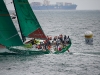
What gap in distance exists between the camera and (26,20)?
36.7m

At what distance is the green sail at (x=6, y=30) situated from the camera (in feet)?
109

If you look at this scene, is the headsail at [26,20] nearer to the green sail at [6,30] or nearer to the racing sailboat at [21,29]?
the racing sailboat at [21,29]

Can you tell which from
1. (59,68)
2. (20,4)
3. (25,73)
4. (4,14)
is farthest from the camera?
(20,4)

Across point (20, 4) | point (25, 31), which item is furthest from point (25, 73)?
point (20, 4)

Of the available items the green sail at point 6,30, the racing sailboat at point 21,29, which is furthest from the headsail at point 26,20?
the green sail at point 6,30

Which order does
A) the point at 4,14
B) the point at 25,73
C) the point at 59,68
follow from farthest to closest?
the point at 4,14, the point at 59,68, the point at 25,73

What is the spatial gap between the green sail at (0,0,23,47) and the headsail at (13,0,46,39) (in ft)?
7.10

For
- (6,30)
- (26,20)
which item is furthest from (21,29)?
(6,30)

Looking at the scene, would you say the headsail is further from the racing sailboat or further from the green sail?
the green sail

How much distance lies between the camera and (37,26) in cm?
3788

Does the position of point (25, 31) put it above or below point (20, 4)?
below

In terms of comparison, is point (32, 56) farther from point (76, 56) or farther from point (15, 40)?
point (76, 56)

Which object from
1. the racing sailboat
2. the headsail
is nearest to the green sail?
the racing sailboat

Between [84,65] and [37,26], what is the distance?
10.4m
